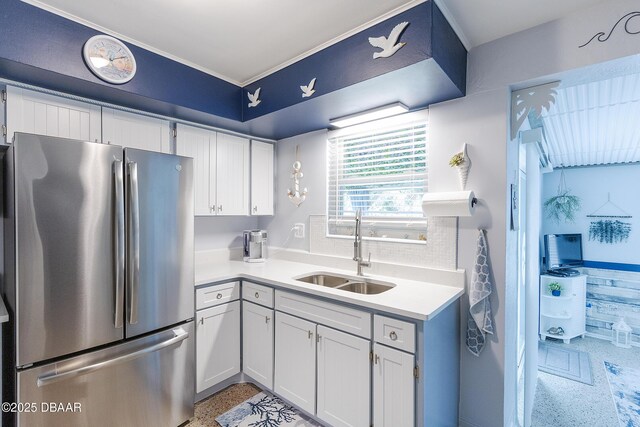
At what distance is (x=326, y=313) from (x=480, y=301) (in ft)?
3.01

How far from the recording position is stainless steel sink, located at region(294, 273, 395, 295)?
2129mm

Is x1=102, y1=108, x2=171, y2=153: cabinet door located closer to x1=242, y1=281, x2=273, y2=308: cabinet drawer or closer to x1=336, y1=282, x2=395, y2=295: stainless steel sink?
x1=242, y1=281, x2=273, y2=308: cabinet drawer

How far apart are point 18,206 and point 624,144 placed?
16.8 ft

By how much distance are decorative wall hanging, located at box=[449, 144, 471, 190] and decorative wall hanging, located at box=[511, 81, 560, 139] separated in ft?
0.91

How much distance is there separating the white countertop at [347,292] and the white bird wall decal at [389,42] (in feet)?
4.35

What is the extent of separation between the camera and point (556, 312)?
145 inches

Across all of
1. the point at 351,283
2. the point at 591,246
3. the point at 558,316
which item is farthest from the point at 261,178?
the point at 591,246

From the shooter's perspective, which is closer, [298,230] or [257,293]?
[257,293]

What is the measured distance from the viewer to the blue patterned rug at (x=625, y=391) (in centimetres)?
218

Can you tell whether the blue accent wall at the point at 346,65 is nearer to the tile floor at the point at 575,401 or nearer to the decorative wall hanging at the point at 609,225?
the tile floor at the point at 575,401

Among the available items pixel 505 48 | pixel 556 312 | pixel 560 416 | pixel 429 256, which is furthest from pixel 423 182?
pixel 556 312

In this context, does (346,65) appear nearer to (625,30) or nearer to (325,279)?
(625,30)

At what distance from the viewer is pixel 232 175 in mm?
2721

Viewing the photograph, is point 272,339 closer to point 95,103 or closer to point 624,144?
point 95,103
